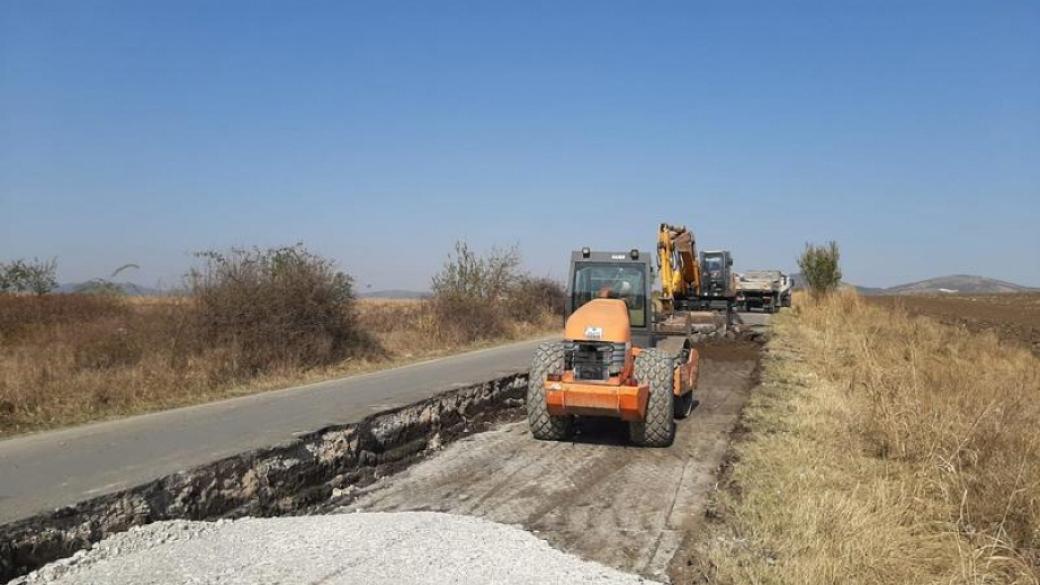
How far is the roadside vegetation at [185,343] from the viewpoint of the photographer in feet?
33.1

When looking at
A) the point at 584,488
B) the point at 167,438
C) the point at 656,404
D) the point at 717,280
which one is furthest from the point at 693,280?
the point at 167,438

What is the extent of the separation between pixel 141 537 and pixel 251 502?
148 cm

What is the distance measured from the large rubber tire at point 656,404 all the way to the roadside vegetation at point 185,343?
611 cm

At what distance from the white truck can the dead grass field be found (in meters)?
20.9

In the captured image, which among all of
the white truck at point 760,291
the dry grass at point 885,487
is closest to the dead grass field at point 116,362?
the dry grass at point 885,487

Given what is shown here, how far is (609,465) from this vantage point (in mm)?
8562

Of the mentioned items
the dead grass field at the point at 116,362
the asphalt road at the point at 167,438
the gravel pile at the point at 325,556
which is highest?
the dead grass field at the point at 116,362

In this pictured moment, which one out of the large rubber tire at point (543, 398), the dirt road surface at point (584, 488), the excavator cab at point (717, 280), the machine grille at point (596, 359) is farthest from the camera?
the excavator cab at point (717, 280)

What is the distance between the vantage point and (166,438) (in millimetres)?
7746

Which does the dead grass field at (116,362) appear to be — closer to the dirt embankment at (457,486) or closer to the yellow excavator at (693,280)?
the dirt embankment at (457,486)

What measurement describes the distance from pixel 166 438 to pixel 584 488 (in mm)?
4235

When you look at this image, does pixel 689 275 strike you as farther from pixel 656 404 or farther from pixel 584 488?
pixel 584 488

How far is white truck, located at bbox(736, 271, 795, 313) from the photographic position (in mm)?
36062

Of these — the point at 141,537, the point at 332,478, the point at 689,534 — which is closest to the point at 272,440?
the point at 332,478
